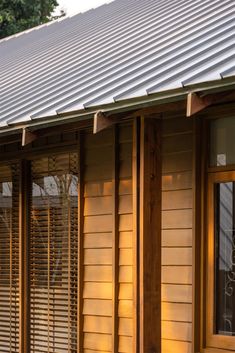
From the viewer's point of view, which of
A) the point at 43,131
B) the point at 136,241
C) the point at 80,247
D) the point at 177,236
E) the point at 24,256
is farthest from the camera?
the point at 24,256

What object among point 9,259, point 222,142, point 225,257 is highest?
point 222,142

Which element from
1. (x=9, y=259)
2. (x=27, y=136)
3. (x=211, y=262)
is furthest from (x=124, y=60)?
(x=9, y=259)

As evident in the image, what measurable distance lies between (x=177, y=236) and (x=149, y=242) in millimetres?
1034

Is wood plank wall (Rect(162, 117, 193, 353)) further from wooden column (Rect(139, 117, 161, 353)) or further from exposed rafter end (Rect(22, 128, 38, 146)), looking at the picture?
exposed rafter end (Rect(22, 128, 38, 146))

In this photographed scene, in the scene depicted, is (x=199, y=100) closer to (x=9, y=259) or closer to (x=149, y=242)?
(x=149, y=242)

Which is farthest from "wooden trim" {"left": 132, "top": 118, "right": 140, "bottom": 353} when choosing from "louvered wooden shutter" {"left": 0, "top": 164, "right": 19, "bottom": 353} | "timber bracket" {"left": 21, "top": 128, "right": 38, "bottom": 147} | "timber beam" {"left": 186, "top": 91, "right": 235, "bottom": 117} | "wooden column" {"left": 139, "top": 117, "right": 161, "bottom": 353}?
"louvered wooden shutter" {"left": 0, "top": 164, "right": 19, "bottom": 353}

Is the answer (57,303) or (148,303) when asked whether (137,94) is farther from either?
(57,303)

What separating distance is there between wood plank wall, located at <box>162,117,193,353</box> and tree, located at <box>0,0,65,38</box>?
1747 centimetres

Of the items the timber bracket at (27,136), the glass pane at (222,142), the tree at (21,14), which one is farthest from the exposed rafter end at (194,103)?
the tree at (21,14)

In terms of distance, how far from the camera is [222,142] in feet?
21.3

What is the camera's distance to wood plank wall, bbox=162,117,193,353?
21.6ft

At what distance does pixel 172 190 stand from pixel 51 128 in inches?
43.6

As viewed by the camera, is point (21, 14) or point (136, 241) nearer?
point (136, 241)

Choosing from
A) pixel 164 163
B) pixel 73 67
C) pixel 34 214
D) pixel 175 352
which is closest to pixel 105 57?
pixel 73 67
